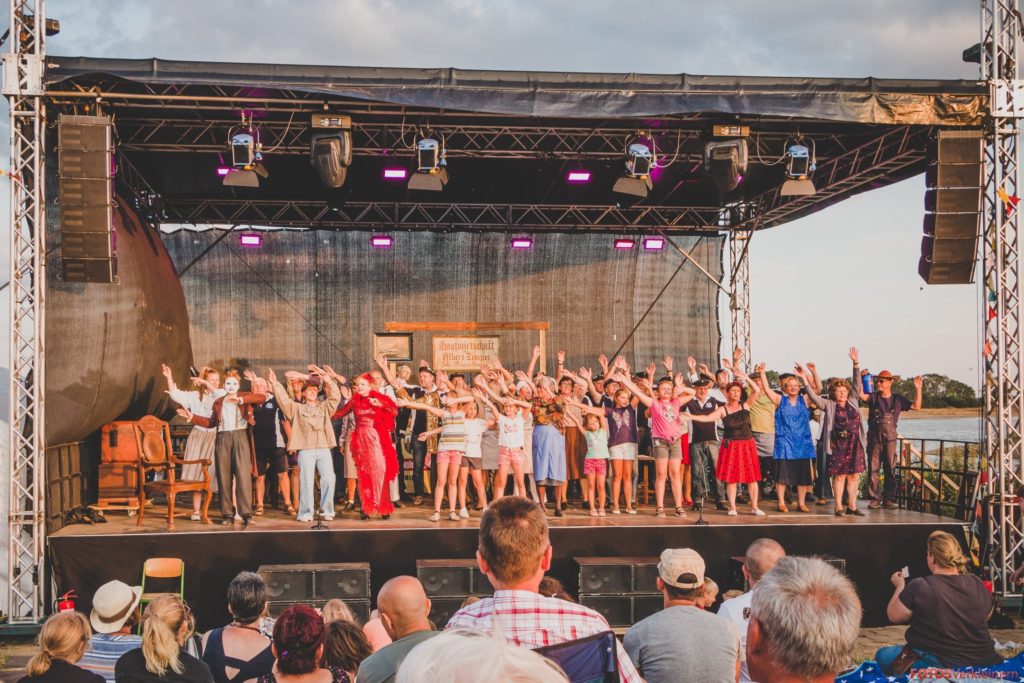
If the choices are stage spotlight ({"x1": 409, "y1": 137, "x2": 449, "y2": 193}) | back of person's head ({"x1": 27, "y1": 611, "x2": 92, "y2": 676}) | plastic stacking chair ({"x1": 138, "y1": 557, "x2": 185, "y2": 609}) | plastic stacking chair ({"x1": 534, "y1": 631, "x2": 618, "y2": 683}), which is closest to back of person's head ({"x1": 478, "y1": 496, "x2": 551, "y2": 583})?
plastic stacking chair ({"x1": 534, "y1": 631, "x2": 618, "y2": 683})

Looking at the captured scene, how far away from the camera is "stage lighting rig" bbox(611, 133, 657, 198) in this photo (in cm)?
948

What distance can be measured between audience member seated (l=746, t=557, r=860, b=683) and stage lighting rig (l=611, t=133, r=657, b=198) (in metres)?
7.62

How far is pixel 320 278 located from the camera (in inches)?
566

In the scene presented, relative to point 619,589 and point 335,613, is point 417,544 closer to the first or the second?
point 619,589

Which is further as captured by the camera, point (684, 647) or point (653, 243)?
point (653, 243)

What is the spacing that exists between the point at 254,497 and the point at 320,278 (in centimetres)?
445

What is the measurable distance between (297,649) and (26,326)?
6263 mm

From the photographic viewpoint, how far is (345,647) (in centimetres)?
385

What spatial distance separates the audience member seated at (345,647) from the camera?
3.83 metres

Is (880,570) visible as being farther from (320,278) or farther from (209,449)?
(320,278)

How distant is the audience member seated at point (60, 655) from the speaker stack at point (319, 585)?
14.2ft

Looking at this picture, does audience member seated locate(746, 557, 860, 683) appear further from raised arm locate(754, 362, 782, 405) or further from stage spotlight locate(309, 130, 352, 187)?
raised arm locate(754, 362, 782, 405)

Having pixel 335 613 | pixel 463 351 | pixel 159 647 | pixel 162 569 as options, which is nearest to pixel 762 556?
pixel 335 613

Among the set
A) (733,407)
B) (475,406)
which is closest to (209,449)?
(475,406)
